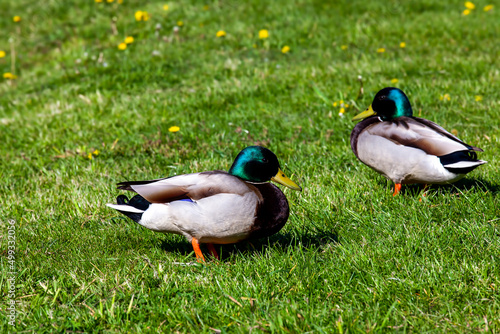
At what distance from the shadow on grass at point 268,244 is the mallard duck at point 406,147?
0.87m

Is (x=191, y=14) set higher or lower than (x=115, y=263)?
higher

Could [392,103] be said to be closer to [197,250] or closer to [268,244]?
[268,244]

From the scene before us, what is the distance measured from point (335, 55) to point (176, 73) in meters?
2.59

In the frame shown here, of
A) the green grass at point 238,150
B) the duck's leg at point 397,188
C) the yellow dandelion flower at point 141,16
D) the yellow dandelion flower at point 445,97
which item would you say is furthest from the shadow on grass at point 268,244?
the yellow dandelion flower at point 141,16

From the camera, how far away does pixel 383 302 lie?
291cm

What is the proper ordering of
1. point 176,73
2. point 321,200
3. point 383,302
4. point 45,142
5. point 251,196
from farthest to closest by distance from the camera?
point 176,73, point 45,142, point 321,200, point 251,196, point 383,302

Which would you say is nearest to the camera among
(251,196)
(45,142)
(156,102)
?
(251,196)

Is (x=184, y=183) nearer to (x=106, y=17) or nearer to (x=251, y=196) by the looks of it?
(x=251, y=196)

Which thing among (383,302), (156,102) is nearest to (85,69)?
(156,102)

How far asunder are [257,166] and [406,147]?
135 cm

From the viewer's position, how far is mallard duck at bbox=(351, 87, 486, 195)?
395 cm

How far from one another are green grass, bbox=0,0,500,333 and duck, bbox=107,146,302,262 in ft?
0.77

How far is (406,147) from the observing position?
13.7 ft

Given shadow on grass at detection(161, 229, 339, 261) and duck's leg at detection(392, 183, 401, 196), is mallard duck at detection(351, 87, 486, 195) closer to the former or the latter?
duck's leg at detection(392, 183, 401, 196)
